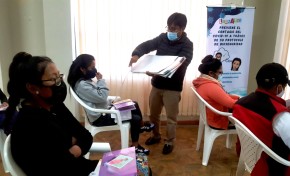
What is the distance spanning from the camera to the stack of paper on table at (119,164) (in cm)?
129

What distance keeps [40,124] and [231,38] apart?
8.35 feet

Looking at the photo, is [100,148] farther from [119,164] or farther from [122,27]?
[122,27]

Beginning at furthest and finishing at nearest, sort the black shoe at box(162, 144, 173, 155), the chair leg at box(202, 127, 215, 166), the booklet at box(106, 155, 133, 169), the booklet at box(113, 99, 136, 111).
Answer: the black shoe at box(162, 144, 173, 155), the chair leg at box(202, 127, 215, 166), the booklet at box(113, 99, 136, 111), the booklet at box(106, 155, 133, 169)

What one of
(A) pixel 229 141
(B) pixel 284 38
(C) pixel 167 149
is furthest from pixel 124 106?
(B) pixel 284 38

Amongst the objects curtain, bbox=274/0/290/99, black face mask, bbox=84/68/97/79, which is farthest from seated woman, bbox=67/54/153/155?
curtain, bbox=274/0/290/99

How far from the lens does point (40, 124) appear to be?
1.17 m

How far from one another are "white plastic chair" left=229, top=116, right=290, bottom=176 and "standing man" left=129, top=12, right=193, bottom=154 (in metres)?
0.97

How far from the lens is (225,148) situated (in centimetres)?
296

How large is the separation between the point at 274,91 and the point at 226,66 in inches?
64.5

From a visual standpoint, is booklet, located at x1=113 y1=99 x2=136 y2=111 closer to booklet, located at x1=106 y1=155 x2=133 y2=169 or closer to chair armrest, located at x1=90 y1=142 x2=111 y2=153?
chair armrest, located at x1=90 y1=142 x2=111 y2=153

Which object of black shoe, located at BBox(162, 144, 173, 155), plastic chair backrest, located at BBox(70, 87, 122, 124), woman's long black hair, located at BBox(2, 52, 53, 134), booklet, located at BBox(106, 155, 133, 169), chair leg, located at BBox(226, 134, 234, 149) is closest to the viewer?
woman's long black hair, located at BBox(2, 52, 53, 134)

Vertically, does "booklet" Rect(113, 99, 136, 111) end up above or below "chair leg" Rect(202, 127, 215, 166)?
above

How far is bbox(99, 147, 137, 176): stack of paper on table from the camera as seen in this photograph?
50.7 inches

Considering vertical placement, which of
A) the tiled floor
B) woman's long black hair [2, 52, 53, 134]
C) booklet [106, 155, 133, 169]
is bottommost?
the tiled floor
